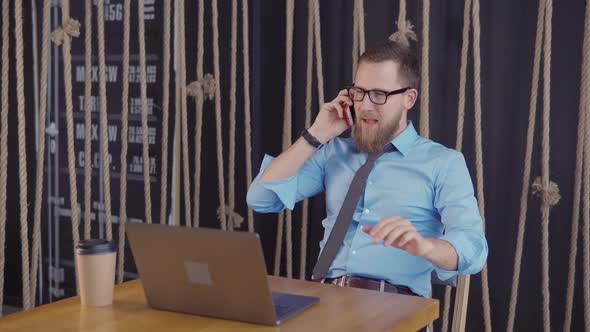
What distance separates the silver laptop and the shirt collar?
0.85m

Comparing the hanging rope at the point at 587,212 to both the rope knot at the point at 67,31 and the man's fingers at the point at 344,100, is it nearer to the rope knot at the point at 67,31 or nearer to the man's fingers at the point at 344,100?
the man's fingers at the point at 344,100

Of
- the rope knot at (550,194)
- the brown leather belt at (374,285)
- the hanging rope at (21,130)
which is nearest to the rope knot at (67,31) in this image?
the hanging rope at (21,130)

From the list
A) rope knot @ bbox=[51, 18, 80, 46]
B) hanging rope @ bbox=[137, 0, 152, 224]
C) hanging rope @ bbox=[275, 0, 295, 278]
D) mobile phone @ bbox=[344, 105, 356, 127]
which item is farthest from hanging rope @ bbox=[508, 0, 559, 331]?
rope knot @ bbox=[51, 18, 80, 46]

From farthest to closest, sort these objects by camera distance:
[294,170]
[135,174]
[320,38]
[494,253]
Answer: [135,174]
[320,38]
[494,253]
[294,170]

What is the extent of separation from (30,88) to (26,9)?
38 cm

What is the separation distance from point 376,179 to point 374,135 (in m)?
0.13

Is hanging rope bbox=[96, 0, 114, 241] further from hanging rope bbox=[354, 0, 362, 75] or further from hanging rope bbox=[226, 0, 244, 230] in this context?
hanging rope bbox=[354, 0, 362, 75]

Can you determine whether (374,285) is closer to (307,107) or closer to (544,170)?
(544,170)

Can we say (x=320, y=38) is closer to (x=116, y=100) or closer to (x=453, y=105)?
(x=453, y=105)

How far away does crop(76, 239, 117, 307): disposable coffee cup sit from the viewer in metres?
1.67

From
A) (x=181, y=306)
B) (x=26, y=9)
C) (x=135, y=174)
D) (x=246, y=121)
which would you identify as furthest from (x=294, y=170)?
(x=26, y=9)

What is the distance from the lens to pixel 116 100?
348cm

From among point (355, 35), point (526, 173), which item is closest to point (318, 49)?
point (355, 35)

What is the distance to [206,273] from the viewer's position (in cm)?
155
